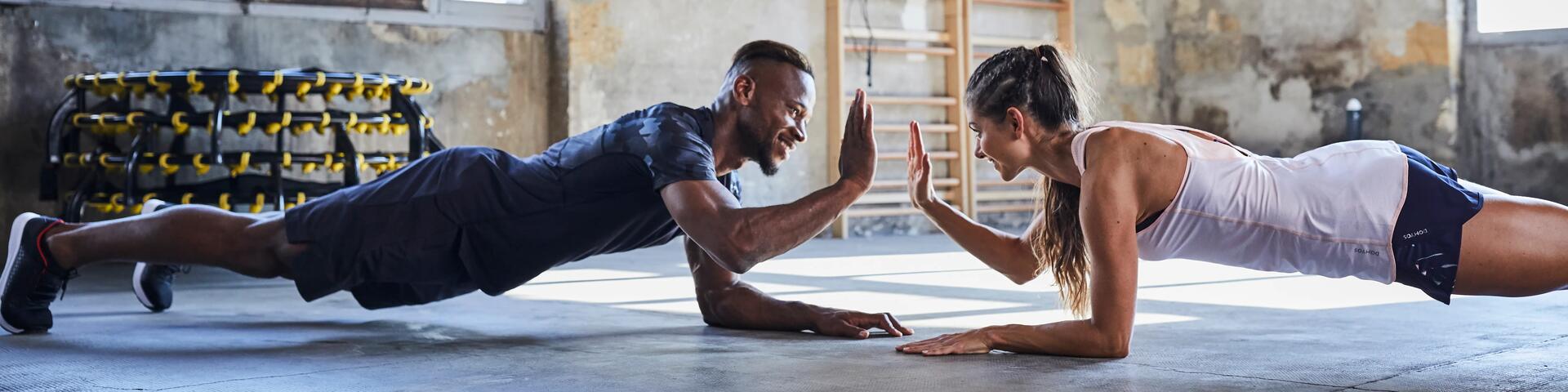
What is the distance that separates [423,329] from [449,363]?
2.10 ft

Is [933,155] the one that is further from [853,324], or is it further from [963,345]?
[963,345]

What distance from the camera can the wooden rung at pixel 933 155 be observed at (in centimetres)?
805

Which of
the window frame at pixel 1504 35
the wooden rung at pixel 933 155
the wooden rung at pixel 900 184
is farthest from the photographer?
the wooden rung at pixel 900 184

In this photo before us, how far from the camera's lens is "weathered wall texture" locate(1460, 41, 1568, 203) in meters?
7.95

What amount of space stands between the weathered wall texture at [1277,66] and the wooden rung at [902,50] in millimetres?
1188

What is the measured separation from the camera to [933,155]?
8312 millimetres

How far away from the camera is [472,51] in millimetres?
6938

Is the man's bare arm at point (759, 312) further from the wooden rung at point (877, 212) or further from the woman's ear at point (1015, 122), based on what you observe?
the wooden rung at point (877, 212)

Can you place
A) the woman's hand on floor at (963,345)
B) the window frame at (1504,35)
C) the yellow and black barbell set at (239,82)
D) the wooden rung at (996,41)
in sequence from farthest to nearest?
the wooden rung at (996,41) → the window frame at (1504,35) → the yellow and black barbell set at (239,82) → the woman's hand on floor at (963,345)

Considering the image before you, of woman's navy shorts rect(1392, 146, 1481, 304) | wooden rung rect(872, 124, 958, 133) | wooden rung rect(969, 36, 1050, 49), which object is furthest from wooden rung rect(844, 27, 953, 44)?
woman's navy shorts rect(1392, 146, 1481, 304)

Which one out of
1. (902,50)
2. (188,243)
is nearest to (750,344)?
(188,243)

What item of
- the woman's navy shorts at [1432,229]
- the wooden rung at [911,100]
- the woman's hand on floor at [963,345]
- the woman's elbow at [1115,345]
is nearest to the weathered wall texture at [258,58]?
the wooden rung at [911,100]

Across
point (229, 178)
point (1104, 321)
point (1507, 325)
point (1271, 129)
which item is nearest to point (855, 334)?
point (1104, 321)

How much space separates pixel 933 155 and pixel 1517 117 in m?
3.55
